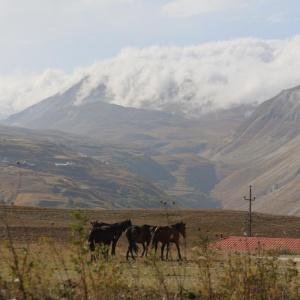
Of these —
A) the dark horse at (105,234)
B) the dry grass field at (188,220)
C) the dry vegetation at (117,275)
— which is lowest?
the dry vegetation at (117,275)

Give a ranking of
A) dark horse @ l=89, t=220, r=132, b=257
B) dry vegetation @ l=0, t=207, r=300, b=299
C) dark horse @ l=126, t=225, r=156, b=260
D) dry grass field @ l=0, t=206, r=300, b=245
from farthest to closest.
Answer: dry grass field @ l=0, t=206, r=300, b=245 < dark horse @ l=126, t=225, r=156, b=260 < dark horse @ l=89, t=220, r=132, b=257 < dry vegetation @ l=0, t=207, r=300, b=299

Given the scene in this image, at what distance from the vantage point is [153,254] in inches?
452

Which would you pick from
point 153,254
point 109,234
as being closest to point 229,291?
point 153,254

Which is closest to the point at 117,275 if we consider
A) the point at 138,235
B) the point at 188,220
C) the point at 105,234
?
the point at 105,234

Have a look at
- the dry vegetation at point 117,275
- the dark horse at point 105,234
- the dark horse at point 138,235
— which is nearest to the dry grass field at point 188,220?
the dark horse at point 138,235

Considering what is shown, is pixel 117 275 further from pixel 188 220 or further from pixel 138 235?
pixel 188 220

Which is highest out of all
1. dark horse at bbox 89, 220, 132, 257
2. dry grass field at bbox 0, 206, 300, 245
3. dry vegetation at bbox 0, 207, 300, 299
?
dry grass field at bbox 0, 206, 300, 245

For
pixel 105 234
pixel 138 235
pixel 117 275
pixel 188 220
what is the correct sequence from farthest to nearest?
1. pixel 188 220
2. pixel 138 235
3. pixel 105 234
4. pixel 117 275

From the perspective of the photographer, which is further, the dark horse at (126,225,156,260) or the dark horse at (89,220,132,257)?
the dark horse at (126,225,156,260)

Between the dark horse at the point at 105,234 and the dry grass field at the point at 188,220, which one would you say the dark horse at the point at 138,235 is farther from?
the dry grass field at the point at 188,220

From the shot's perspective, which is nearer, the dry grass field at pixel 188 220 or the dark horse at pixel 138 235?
the dark horse at pixel 138 235

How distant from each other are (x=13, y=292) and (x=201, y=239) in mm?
3968

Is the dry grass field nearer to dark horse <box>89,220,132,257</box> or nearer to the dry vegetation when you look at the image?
dark horse <box>89,220,132,257</box>

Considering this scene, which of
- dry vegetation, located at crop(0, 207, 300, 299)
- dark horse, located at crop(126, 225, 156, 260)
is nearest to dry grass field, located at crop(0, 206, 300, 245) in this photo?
dark horse, located at crop(126, 225, 156, 260)
